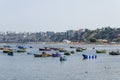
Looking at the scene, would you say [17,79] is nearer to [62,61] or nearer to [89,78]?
[89,78]

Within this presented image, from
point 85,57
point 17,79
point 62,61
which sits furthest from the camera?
point 85,57

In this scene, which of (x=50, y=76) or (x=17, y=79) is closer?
(x=17, y=79)

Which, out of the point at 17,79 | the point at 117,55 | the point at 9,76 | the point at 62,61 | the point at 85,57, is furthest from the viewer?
the point at 117,55

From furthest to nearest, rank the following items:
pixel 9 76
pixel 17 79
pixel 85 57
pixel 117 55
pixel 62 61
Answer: pixel 117 55
pixel 85 57
pixel 62 61
pixel 9 76
pixel 17 79

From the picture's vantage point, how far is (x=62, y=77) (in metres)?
60.9

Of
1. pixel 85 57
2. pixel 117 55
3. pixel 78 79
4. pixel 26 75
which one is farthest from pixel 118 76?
pixel 117 55

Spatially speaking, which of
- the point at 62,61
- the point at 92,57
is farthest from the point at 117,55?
the point at 62,61

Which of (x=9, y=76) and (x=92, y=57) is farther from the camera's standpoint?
(x=92, y=57)

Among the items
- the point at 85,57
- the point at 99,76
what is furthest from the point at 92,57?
the point at 99,76

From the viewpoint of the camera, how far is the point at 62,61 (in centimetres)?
9525

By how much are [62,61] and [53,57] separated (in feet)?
51.2

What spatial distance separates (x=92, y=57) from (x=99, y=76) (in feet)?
149

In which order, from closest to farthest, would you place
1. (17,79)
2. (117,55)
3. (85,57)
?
(17,79)
(85,57)
(117,55)

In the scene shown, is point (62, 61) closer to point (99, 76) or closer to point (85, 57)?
point (85, 57)
